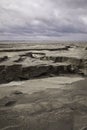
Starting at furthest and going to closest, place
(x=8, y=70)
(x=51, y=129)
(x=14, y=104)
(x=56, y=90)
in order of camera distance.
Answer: (x=8, y=70), (x=56, y=90), (x=14, y=104), (x=51, y=129)

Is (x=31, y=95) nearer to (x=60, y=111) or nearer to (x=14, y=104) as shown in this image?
(x=14, y=104)

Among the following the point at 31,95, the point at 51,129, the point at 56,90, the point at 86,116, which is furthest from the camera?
the point at 56,90

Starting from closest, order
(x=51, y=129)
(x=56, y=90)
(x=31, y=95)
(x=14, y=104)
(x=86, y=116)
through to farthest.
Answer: (x=51, y=129) < (x=86, y=116) < (x=14, y=104) < (x=31, y=95) < (x=56, y=90)

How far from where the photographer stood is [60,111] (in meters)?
4.79

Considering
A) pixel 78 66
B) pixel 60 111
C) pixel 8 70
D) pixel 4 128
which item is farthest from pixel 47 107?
pixel 78 66

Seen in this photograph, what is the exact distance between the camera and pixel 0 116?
457cm

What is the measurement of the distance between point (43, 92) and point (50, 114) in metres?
1.93

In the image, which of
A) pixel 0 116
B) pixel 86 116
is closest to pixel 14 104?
pixel 0 116

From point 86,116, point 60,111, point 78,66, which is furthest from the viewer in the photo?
point 78,66

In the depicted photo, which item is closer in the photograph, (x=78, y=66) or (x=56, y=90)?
(x=56, y=90)

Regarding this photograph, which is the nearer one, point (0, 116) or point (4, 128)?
point (4, 128)

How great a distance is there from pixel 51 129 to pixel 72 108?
1219 millimetres

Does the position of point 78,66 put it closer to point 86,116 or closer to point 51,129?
point 86,116

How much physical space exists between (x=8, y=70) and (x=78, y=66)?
13.9ft
